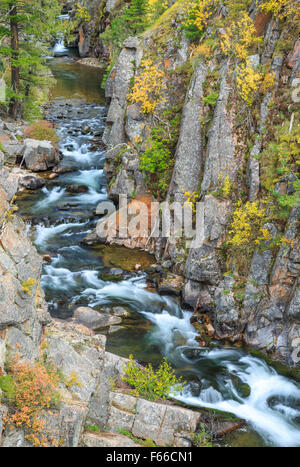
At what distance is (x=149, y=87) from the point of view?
20609mm

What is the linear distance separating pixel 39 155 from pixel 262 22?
15.7 meters

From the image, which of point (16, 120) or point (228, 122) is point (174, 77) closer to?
point (228, 122)

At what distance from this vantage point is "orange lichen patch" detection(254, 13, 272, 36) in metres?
17.0

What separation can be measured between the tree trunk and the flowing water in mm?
3969

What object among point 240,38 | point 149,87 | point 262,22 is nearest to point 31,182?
point 149,87

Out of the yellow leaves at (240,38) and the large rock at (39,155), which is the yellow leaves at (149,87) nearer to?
the yellow leaves at (240,38)

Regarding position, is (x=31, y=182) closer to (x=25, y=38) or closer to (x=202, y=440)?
(x=25, y=38)

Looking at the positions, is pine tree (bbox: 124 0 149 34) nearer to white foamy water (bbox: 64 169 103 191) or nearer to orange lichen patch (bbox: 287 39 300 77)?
white foamy water (bbox: 64 169 103 191)

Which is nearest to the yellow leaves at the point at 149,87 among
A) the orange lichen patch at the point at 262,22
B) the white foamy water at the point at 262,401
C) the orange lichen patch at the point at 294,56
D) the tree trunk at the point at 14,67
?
the orange lichen patch at the point at 262,22

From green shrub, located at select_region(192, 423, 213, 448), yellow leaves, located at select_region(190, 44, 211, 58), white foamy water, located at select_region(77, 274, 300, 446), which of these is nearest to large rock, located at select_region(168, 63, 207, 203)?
yellow leaves, located at select_region(190, 44, 211, 58)

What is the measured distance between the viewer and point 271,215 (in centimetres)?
1463

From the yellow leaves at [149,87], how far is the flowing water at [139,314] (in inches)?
255
